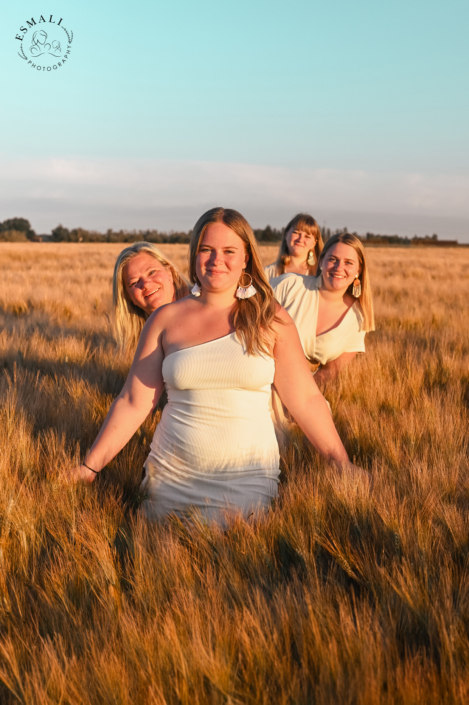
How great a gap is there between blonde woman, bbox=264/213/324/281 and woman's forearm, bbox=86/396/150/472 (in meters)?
2.76

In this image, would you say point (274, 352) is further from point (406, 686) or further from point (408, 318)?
point (408, 318)

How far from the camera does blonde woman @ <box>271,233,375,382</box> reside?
147 inches

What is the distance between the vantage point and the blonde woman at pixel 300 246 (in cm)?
485

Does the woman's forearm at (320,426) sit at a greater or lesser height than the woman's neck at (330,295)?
lesser

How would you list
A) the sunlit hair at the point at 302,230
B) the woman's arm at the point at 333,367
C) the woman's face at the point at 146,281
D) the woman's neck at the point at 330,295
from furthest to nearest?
the sunlit hair at the point at 302,230, the woman's arm at the point at 333,367, the woman's neck at the point at 330,295, the woman's face at the point at 146,281

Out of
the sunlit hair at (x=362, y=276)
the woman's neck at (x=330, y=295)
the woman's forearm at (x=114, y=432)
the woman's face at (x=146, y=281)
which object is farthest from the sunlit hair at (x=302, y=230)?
the woman's forearm at (x=114, y=432)

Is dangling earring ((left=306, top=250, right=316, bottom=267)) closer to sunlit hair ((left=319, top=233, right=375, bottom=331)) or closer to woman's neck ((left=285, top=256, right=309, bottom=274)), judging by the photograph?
woman's neck ((left=285, top=256, right=309, bottom=274))

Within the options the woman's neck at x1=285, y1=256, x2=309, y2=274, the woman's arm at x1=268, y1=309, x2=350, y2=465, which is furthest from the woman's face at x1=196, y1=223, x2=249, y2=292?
the woman's neck at x1=285, y1=256, x2=309, y2=274

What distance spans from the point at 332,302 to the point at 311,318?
236 millimetres

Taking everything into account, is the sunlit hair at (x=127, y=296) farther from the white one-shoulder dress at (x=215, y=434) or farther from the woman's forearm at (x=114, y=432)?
the white one-shoulder dress at (x=215, y=434)

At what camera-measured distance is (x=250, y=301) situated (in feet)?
7.22

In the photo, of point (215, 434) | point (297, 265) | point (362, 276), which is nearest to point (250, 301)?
point (215, 434)

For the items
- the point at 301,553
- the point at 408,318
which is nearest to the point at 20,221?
the point at 408,318

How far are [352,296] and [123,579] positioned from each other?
9.52ft
